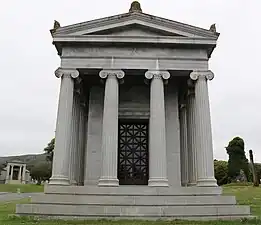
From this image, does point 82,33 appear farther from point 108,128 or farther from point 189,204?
point 189,204

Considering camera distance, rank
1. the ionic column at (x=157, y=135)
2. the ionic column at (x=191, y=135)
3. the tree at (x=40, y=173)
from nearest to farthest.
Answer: the ionic column at (x=157, y=135)
the ionic column at (x=191, y=135)
the tree at (x=40, y=173)

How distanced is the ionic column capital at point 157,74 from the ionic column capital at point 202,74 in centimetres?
134

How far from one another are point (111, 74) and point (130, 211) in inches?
279

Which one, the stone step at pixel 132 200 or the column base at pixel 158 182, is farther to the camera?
the column base at pixel 158 182

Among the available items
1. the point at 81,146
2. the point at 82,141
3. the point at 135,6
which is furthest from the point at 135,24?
the point at 81,146

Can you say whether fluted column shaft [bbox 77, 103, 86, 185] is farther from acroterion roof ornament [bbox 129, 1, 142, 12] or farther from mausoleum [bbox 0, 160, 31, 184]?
mausoleum [bbox 0, 160, 31, 184]

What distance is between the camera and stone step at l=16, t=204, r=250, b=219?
517 inches

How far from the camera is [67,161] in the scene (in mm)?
15867

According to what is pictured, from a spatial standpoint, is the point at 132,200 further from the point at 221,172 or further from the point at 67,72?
the point at 221,172

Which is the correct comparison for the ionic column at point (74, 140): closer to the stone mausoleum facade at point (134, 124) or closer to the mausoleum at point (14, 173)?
the stone mausoleum facade at point (134, 124)

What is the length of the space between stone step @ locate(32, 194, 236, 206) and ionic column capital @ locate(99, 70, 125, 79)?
6.19 meters

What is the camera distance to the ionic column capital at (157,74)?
16953mm

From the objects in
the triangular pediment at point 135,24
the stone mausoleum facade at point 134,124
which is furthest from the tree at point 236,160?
the triangular pediment at point 135,24

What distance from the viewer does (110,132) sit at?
625 inches
